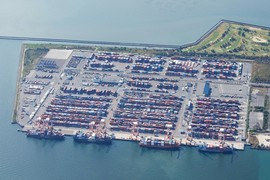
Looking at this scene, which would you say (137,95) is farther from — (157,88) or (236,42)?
(236,42)

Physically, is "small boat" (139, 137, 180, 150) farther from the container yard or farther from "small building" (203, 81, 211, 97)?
"small building" (203, 81, 211, 97)

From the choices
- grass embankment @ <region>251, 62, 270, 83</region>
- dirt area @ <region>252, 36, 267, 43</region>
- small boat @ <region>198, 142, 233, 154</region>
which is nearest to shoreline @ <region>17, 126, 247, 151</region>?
small boat @ <region>198, 142, 233, 154</region>

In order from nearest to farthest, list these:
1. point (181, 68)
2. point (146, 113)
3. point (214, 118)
A: point (214, 118) → point (146, 113) → point (181, 68)

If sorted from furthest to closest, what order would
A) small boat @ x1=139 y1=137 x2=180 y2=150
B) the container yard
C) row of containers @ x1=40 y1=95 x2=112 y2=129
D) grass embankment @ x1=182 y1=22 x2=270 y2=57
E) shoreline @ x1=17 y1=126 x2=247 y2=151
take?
grass embankment @ x1=182 y1=22 x2=270 y2=57, row of containers @ x1=40 y1=95 x2=112 y2=129, the container yard, small boat @ x1=139 y1=137 x2=180 y2=150, shoreline @ x1=17 y1=126 x2=247 y2=151

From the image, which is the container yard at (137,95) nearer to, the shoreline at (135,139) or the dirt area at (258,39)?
the shoreline at (135,139)

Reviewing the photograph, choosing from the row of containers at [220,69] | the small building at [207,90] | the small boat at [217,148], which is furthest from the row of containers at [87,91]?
the small boat at [217,148]

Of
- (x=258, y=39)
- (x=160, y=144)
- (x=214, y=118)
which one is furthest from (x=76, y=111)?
(x=258, y=39)

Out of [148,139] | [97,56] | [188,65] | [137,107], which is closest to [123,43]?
[97,56]
